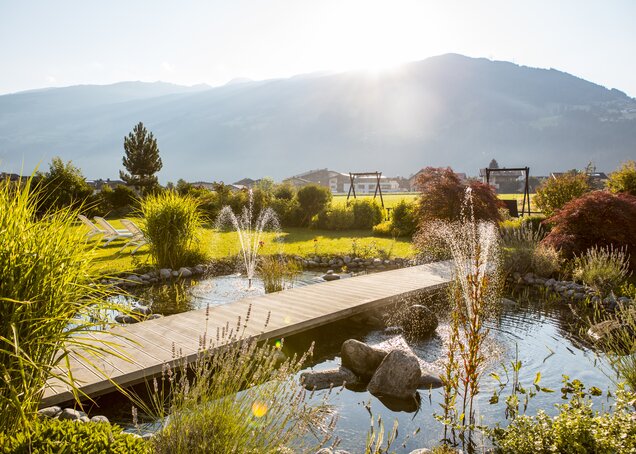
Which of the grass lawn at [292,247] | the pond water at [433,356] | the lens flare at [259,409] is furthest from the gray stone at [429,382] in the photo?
the grass lawn at [292,247]

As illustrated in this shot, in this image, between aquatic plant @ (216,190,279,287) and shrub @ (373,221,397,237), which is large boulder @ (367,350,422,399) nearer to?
aquatic plant @ (216,190,279,287)

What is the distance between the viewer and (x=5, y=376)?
2.33 m

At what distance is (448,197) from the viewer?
12656 mm

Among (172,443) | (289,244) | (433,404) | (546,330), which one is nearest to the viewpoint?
(172,443)

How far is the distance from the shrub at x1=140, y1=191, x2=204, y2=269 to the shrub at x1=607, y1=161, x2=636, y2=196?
1390cm

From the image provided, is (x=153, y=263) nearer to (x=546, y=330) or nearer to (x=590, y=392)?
(x=546, y=330)

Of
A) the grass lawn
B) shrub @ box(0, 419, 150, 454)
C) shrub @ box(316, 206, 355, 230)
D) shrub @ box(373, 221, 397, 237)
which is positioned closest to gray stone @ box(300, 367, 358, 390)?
shrub @ box(0, 419, 150, 454)

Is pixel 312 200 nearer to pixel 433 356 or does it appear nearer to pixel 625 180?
pixel 625 180

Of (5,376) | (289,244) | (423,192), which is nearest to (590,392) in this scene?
(5,376)

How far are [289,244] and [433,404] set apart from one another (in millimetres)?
11194

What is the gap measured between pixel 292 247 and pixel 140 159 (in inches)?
997

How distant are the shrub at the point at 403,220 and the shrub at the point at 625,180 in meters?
7.01

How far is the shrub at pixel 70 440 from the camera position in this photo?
7.54 ft

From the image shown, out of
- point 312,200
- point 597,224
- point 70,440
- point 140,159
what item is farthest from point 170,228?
point 140,159
